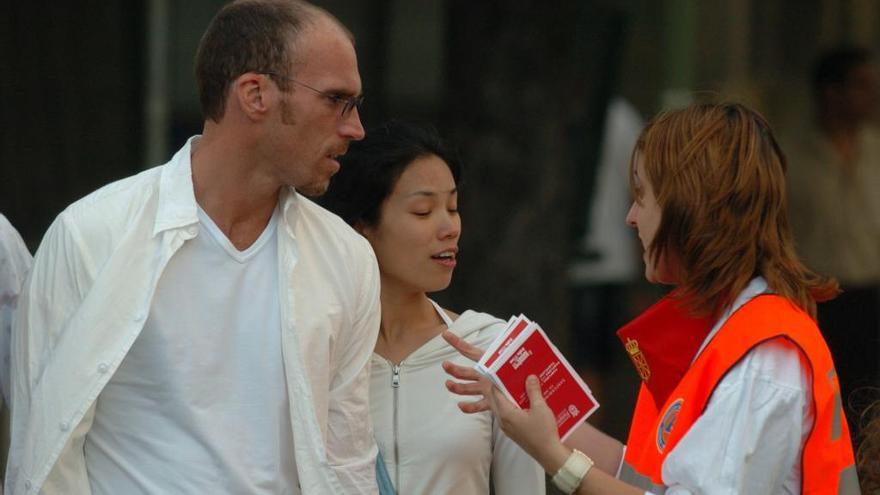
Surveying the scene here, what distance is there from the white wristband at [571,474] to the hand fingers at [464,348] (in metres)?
0.46

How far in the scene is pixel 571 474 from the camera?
3.55m

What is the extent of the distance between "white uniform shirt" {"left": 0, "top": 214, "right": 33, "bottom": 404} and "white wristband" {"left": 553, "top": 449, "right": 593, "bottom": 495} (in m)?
1.38

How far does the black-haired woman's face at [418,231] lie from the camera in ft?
14.0

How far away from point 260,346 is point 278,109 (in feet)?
1.82

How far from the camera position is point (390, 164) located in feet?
14.1

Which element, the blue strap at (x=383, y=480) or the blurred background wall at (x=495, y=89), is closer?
the blue strap at (x=383, y=480)

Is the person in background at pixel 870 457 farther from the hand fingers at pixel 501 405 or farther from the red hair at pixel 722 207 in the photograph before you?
the hand fingers at pixel 501 405

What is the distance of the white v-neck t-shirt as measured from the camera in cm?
363

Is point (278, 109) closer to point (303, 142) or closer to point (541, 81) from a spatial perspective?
point (303, 142)

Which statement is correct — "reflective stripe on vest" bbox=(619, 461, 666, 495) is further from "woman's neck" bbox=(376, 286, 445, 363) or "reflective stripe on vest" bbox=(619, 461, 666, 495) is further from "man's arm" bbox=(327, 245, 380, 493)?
"woman's neck" bbox=(376, 286, 445, 363)

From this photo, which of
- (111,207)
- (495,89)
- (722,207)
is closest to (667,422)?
(722,207)

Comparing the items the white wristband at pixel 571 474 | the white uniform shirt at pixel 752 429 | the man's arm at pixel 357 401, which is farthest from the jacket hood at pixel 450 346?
the white uniform shirt at pixel 752 429

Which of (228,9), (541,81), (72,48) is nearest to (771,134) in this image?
(228,9)

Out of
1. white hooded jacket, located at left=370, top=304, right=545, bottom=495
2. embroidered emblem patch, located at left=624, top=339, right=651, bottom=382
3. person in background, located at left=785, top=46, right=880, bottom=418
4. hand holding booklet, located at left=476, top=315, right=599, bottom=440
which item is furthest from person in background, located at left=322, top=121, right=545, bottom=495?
person in background, located at left=785, top=46, right=880, bottom=418
